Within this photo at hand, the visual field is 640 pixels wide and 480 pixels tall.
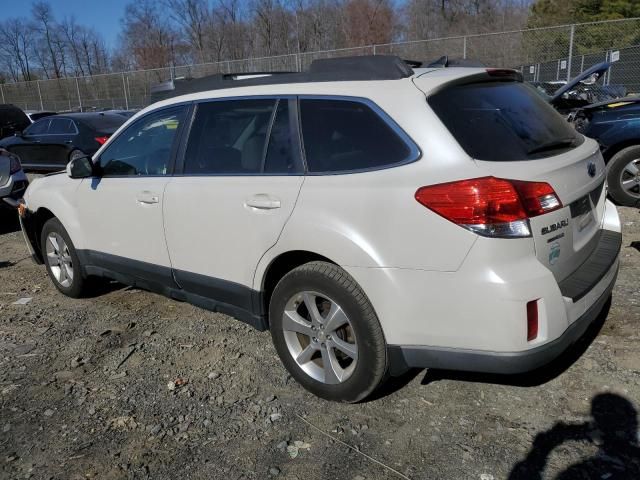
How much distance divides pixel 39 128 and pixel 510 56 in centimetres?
1590

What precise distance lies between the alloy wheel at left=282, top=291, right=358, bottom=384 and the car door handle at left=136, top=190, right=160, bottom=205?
1324 millimetres

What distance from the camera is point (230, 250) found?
11.3 ft

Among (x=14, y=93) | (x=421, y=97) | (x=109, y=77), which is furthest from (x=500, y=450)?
(x=14, y=93)

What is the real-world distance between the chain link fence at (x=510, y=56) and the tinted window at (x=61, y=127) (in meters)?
10.9

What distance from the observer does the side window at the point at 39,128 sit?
1305cm

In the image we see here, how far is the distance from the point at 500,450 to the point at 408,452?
437 mm

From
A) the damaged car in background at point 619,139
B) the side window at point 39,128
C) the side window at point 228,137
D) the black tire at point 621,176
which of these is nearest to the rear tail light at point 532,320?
the side window at point 228,137

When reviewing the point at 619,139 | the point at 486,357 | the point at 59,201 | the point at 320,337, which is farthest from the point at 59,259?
the point at 619,139

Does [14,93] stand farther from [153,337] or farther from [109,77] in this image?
[153,337]

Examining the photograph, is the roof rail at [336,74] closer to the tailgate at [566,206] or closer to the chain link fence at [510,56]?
the tailgate at [566,206]

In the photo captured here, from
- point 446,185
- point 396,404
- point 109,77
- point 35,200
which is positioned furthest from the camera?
point 109,77

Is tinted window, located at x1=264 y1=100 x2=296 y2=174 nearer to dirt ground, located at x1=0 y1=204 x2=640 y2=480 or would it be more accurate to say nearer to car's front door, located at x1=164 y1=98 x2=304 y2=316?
car's front door, located at x1=164 y1=98 x2=304 y2=316

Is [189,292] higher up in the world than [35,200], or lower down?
lower down

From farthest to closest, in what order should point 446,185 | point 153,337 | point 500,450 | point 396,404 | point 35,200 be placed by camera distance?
point 35,200 < point 153,337 < point 396,404 < point 500,450 < point 446,185
